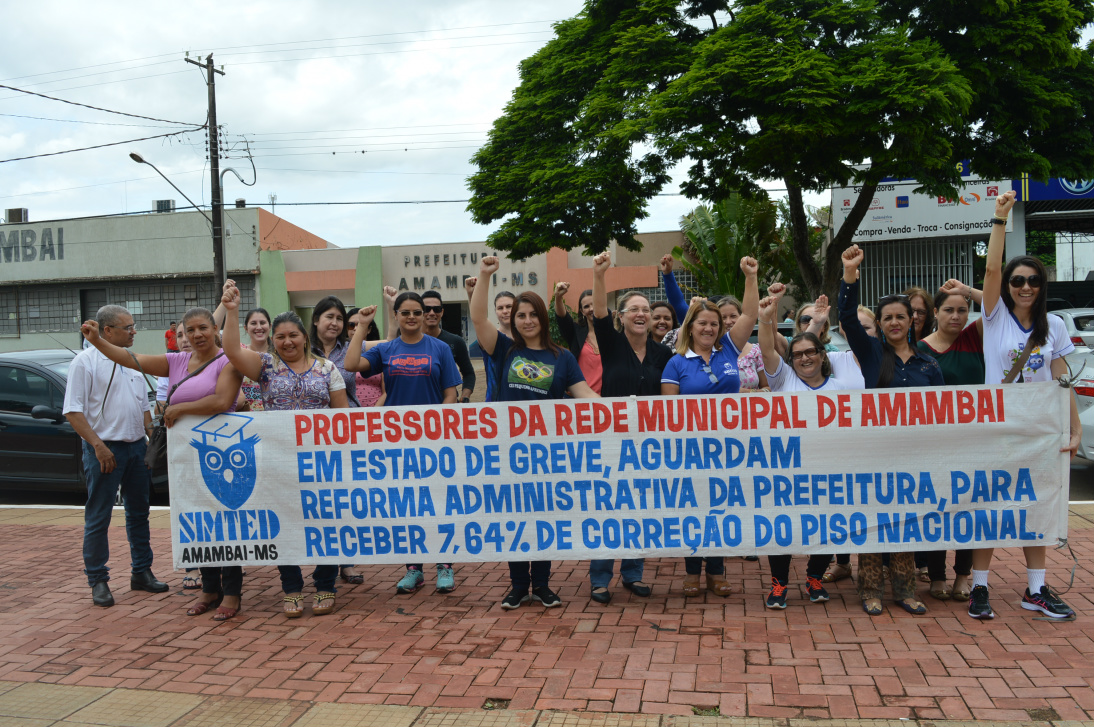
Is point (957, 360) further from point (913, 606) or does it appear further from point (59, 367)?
point (59, 367)

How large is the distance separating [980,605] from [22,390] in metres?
8.85

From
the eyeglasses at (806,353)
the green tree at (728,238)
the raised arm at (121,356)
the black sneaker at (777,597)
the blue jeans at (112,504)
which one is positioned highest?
the green tree at (728,238)

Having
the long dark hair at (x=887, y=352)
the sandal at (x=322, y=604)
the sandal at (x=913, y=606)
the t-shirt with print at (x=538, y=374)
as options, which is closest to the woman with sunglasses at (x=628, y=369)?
the t-shirt with print at (x=538, y=374)

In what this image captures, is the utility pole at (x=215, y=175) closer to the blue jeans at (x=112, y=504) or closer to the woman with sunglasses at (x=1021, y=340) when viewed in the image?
the blue jeans at (x=112, y=504)

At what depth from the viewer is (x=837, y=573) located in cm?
528

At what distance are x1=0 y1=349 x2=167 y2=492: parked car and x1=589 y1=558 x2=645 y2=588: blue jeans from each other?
→ 534cm

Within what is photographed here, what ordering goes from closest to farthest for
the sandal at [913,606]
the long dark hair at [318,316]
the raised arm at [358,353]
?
the sandal at [913,606] → the raised arm at [358,353] → the long dark hair at [318,316]

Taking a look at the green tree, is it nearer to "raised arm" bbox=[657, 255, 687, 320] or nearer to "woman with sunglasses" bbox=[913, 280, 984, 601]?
"raised arm" bbox=[657, 255, 687, 320]

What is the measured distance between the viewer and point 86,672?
13.8 ft

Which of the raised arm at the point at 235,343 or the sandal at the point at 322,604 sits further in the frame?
the sandal at the point at 322,604

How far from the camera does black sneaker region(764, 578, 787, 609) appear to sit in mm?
4656

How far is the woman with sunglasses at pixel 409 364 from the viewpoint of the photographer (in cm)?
516

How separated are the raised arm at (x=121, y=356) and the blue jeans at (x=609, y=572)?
287cm

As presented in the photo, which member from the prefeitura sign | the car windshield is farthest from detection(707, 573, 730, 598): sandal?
the prefeitura sign
